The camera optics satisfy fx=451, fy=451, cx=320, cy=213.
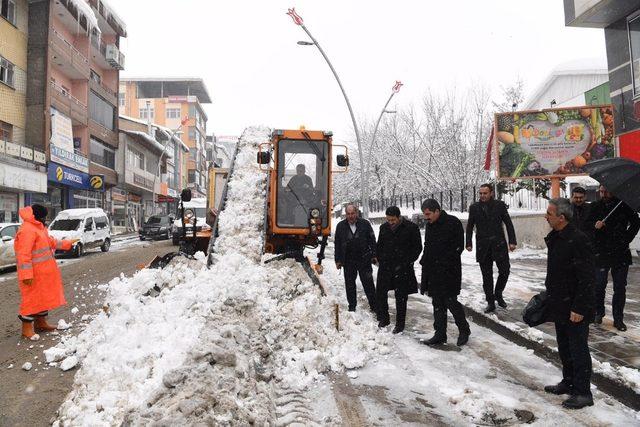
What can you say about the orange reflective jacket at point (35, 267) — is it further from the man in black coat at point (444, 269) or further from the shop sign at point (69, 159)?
the shop sign at point (69, 159)

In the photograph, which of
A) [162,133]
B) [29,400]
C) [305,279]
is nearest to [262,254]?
[305,279]

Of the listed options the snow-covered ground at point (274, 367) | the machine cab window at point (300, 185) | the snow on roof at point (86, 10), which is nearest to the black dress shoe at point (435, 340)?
→ the snow-covered ground at point (274, 367)

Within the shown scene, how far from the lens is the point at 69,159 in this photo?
2638 cm

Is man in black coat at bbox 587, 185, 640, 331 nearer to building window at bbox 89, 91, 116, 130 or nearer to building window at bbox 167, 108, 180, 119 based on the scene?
building window at bbox 89, 91, 116, 130

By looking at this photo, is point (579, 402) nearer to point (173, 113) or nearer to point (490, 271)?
point (490, 271)

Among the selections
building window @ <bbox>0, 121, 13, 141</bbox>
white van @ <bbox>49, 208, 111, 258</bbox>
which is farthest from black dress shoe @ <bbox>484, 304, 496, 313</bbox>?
building window @ <bbox>0, 121, 13, 141</bbox>

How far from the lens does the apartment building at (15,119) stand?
20875mm

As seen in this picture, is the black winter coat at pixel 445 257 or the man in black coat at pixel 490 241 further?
the man in black coat at pixel 490 241

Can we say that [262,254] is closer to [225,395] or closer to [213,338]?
[213,338]

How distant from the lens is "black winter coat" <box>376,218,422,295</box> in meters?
5.86

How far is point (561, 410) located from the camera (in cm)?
364

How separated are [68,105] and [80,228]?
1365 cm

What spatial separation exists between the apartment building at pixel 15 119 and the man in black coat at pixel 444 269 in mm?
20892

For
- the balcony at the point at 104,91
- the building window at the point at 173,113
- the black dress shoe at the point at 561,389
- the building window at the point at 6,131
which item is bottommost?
the black dress shoe at the point at 561,389
